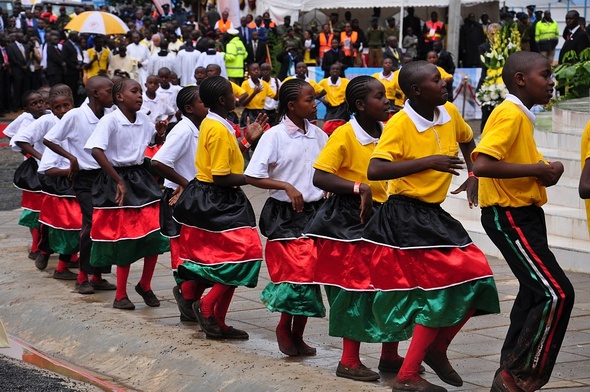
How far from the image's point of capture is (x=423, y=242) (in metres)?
6.08

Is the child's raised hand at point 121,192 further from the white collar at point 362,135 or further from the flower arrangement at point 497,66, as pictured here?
the flower arrangement at point 497,66

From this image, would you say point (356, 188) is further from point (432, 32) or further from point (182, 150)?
point (432, 32)

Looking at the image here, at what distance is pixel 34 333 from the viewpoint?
883 centimetres

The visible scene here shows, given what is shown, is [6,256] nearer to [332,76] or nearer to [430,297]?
[430,297]

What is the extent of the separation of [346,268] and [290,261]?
74cm

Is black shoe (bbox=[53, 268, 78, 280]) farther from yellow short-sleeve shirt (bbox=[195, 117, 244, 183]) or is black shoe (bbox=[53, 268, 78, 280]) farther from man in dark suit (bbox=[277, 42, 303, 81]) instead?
man in dark suit (bbox=[277, 42, 303, 81])

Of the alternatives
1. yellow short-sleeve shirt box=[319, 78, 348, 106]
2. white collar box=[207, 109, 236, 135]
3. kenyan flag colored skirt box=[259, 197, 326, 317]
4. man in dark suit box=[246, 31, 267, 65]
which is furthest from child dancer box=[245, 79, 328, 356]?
man in dark suit box=[246, 31, 267, 65]

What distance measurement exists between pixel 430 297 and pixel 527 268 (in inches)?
21.9

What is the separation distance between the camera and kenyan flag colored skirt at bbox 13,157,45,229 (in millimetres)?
11312

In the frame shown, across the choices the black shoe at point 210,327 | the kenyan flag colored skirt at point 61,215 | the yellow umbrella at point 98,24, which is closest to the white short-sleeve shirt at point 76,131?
the kenyan flag colored skirt at point 61,215

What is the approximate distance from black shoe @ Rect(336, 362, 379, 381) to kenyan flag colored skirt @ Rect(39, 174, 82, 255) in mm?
4417

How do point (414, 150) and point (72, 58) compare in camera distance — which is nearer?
point (414, 150)

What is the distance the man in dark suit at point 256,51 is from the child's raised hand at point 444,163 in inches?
876

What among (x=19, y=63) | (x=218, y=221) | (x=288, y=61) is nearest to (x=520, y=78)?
(x=218, y=221)
